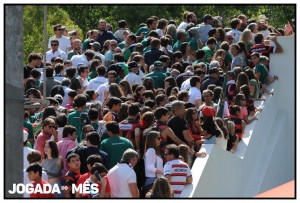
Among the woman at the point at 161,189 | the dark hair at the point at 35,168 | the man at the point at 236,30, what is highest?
the man at the point at 236,30

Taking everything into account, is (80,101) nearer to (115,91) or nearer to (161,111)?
(161,111)

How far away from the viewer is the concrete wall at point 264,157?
1658cm

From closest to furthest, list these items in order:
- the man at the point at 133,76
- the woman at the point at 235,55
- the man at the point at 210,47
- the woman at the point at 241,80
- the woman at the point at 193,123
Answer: the woman at the point at 193,123 → the woman at the point at 241,80 → the man at the point at 133,76 → the woman at the point at 235,55 → the man at the point at 210,47

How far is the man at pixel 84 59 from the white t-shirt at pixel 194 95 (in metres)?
4.43

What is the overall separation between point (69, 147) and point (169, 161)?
1387mm

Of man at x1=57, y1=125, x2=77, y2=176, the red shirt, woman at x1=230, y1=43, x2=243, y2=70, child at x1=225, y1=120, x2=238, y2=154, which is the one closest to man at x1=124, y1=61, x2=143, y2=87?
woman at x1=230, y1=43, x2=243, y2=70

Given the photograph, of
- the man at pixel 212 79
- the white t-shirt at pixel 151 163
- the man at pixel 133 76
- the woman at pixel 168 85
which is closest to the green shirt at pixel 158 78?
the man at pixel 133 76

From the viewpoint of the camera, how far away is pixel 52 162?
14961 millimetres

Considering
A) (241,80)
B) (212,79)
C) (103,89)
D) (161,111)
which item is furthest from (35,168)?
(212,79)

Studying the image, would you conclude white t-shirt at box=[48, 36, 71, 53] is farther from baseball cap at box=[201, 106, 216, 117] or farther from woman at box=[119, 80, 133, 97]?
baseball cap at box=[201, 106, 216, 117]

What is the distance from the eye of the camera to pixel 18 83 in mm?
10734

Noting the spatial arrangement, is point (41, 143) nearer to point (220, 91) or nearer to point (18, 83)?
point (220, 91)

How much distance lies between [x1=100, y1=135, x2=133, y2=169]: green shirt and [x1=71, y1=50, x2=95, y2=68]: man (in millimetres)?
7931

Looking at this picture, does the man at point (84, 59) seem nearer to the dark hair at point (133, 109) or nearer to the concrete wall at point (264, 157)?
the concrete wall at point (264, 157)
